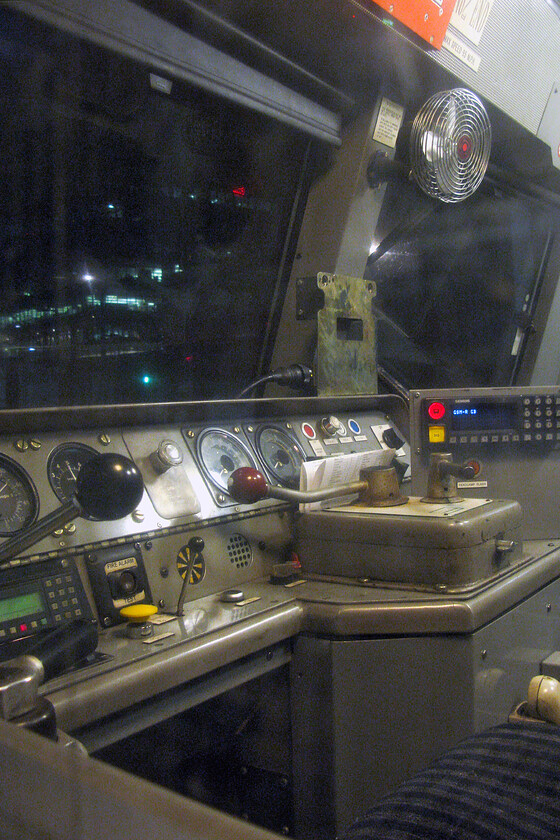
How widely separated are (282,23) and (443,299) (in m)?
1.80

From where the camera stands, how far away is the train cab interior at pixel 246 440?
109 centimetres

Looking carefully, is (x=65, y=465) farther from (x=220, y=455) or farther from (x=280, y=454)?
(x=280, y=454)

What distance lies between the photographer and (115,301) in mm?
1967

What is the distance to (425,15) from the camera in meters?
1.99

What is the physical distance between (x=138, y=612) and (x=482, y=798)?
0.63 m

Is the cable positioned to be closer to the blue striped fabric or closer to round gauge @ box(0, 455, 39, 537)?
round gauge @ box(0, 455, 39, 537)

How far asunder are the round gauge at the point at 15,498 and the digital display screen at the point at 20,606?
12 centimetres

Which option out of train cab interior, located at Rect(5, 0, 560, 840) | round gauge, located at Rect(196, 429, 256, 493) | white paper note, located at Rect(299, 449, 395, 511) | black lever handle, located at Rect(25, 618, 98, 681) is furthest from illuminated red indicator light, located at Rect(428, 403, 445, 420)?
black lever handle, located at Rect(25, 618, 98, 681)

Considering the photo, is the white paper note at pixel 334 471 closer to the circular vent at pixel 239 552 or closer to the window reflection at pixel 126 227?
the circular vent at pixel 239 552

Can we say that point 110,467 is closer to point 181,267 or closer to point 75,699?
point 75,699

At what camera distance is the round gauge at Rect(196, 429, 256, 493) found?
1.57m

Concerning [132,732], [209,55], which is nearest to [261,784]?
[132,732]

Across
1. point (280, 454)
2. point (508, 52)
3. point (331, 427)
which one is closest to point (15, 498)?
point (280, 454)

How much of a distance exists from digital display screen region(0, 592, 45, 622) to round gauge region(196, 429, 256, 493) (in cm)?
50
